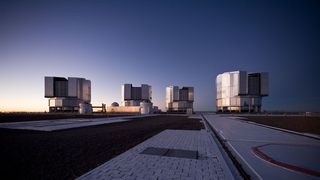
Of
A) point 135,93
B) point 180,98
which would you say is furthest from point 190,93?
point 135,93

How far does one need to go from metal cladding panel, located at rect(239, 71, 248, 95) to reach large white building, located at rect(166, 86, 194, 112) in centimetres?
2676

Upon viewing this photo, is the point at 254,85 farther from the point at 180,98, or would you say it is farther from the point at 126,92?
the point at 126,92

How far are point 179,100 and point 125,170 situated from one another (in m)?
81.8

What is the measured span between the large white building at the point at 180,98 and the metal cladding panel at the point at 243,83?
26.8 m

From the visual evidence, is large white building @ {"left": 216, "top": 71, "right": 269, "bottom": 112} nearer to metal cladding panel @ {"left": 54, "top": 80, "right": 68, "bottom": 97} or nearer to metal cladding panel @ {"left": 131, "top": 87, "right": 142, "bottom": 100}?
metal cladding panel @ {"left": 131, "top": 87, "right": 142, "bottom": 100}

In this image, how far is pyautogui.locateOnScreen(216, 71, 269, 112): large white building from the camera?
64688 millimetres

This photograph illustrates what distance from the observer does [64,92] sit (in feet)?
242

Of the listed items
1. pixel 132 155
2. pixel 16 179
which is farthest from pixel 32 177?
pixel 132 155

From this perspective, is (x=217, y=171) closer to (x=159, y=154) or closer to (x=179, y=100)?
(x=159, y=154)

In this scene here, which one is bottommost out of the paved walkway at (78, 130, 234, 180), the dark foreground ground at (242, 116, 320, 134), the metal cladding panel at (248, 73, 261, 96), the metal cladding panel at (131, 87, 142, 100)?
the dark foreground ground at (242, 116, 320, 134)

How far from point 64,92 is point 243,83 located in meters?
70.5

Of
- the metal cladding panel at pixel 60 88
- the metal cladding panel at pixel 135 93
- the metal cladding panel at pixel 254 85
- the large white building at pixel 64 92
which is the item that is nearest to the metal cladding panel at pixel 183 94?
the metal cladding panel at pixel 135 93

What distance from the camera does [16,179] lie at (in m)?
4.12

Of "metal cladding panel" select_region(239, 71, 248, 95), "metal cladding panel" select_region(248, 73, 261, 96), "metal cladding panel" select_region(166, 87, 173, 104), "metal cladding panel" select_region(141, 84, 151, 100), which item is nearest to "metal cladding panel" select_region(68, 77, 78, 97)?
"metal cladding panel" select_region(141, 84, 151, 100)
